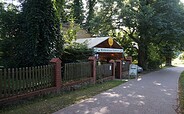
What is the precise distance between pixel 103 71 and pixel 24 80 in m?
7.10

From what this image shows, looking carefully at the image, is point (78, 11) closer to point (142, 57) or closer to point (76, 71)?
point (142, 57)

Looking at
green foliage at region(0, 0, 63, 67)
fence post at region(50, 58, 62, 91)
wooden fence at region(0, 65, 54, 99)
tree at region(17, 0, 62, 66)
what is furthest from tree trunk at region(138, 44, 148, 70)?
wooden fence at region(0, 65, 54, 99)

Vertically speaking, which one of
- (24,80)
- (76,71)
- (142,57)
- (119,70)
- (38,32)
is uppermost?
(38,32)

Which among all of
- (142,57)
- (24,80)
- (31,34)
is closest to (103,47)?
(31,34)

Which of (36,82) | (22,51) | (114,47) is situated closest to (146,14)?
(114,47)

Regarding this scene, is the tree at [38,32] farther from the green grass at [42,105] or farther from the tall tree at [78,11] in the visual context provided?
the tall tree at [78,11]

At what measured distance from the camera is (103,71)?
1384cm

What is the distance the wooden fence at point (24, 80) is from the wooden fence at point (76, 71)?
1.19 metres

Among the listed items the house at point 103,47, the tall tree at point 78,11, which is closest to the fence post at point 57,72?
the house at point 103,47

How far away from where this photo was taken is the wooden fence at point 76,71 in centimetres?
1019

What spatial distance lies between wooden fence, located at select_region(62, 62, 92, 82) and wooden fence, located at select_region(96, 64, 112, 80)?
111 cm

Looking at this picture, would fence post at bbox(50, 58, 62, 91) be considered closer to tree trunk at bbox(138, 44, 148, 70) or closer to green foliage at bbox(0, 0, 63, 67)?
green foliage at bbox(0, 0, 63, 67)

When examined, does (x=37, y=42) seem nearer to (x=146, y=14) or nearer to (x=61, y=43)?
(x=61, y=43)

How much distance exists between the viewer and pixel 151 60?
95.3 ft
